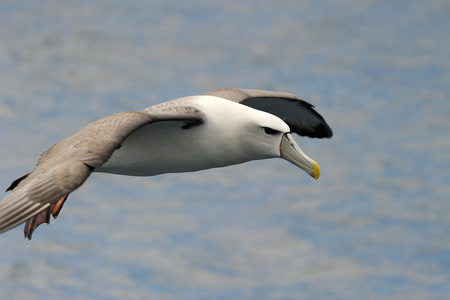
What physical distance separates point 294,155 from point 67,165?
3659mm

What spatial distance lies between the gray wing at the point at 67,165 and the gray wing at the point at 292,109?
3269 millimetres

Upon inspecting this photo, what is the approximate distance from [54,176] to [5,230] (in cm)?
105

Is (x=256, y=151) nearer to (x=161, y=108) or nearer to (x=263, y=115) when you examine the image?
(x=263, y=115)

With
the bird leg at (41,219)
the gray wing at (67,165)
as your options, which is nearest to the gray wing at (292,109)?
the bird leg at (41,219)

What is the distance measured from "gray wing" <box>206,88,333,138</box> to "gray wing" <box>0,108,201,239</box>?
327cm

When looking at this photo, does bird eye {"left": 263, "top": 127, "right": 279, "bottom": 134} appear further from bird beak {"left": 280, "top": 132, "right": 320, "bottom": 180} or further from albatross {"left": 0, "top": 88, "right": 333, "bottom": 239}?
bird beak {"left": 280, "top": 132, "right": 320, "bottom": 180}

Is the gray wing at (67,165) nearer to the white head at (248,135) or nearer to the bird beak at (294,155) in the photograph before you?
the white head at (248,135)

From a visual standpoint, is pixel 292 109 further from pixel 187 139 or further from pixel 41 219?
pixel 41 219

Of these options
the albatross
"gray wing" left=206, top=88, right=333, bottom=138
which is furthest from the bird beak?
"gray wing" left=206, top=88, right=333, bottom=138

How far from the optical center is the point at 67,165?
35.7ft

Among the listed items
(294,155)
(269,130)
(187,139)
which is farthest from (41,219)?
(294,155)

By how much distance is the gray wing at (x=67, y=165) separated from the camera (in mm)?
10344

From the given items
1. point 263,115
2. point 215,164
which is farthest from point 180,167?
point 263,115

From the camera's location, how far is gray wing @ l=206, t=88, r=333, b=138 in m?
15.5
